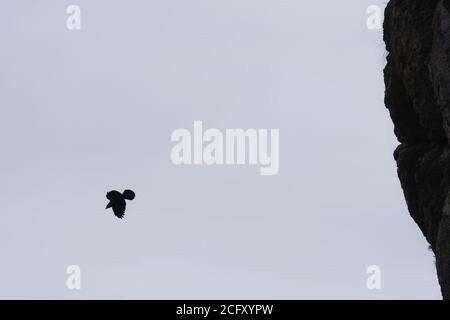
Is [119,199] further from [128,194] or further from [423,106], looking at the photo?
[423,106]

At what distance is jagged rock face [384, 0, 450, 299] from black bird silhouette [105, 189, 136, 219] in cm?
1239

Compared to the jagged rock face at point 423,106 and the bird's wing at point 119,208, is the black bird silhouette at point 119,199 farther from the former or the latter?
the jagged rock face at point 423,106

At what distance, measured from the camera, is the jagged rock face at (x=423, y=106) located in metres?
29.0

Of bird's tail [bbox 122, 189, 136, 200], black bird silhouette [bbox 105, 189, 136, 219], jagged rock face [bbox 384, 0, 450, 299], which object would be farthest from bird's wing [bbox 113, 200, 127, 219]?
jagged rock face [bbox 384, 0, 450, 299]

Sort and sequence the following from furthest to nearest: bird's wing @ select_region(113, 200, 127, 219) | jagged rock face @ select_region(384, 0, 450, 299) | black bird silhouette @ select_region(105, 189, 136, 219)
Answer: black bird silhouette @ select_region(105, 189, 136, 219), bird's wing @ select_region(113, 200, 127, 219), jagged rock face @ select_region(384, 0, 450, 299)

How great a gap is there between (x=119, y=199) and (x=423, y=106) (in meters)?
14.6

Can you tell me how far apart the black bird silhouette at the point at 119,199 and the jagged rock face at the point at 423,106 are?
1239 cm

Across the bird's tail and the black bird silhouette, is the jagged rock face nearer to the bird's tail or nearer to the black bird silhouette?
the bird's tail

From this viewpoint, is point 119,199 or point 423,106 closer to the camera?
point 423,106

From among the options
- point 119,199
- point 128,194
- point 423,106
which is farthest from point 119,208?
point 423,106

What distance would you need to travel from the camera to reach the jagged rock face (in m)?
29.0

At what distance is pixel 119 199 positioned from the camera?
125 ft

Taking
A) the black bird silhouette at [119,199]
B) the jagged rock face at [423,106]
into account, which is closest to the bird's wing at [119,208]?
the black bird silhouette at [119,199]
